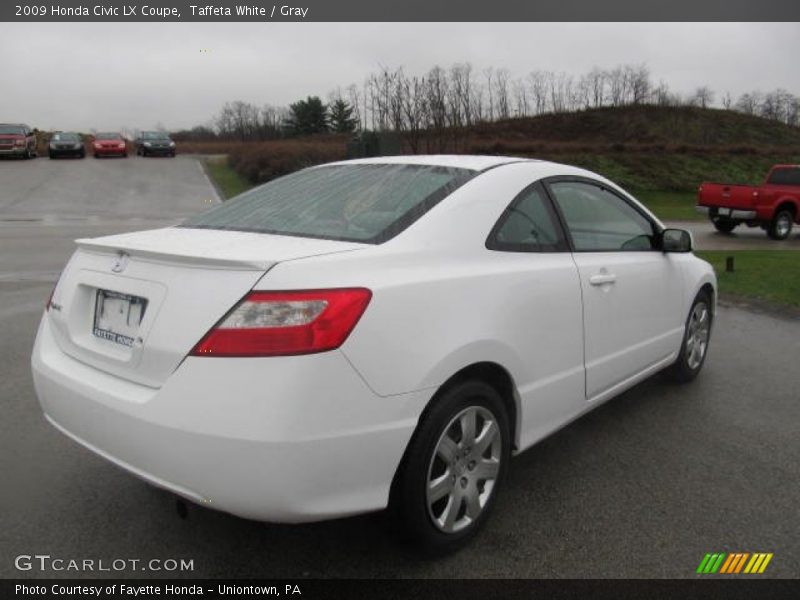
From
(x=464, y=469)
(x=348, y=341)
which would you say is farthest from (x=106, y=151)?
(x=348, y=341)

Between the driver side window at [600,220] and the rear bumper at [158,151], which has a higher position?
the rear bumper at [158,151]

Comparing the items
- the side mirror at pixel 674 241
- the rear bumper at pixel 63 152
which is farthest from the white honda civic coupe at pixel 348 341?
the rear bumper at pixel 63 152

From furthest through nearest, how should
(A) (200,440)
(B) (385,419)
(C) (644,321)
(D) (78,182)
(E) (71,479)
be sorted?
(D) (78,182), (C) (644,321), (E) (71,479), (B) (385,419), (A) (200,440)

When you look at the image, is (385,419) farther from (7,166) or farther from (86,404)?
(7,166)

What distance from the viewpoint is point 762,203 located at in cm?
1675

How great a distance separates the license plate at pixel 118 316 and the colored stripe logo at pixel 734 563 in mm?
2365

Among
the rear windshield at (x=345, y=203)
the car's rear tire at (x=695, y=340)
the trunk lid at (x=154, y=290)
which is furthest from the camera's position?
the car's rear tire at (x=695, y=340)

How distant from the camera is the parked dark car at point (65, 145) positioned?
1382 inches

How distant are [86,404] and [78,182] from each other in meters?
27.9

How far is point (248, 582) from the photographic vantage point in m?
2.50

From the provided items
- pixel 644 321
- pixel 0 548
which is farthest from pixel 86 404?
pixel 644 321

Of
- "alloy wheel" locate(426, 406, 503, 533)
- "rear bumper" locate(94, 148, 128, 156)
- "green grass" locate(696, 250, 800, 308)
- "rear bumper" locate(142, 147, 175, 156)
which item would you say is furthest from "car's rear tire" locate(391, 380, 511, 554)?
"rear bumper" locate(142, 147, 175, 156)

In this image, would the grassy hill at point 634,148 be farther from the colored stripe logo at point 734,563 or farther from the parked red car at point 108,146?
the colored stripe logo at point 734,563

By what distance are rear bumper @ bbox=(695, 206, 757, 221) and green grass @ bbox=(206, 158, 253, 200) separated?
14.4 meters
